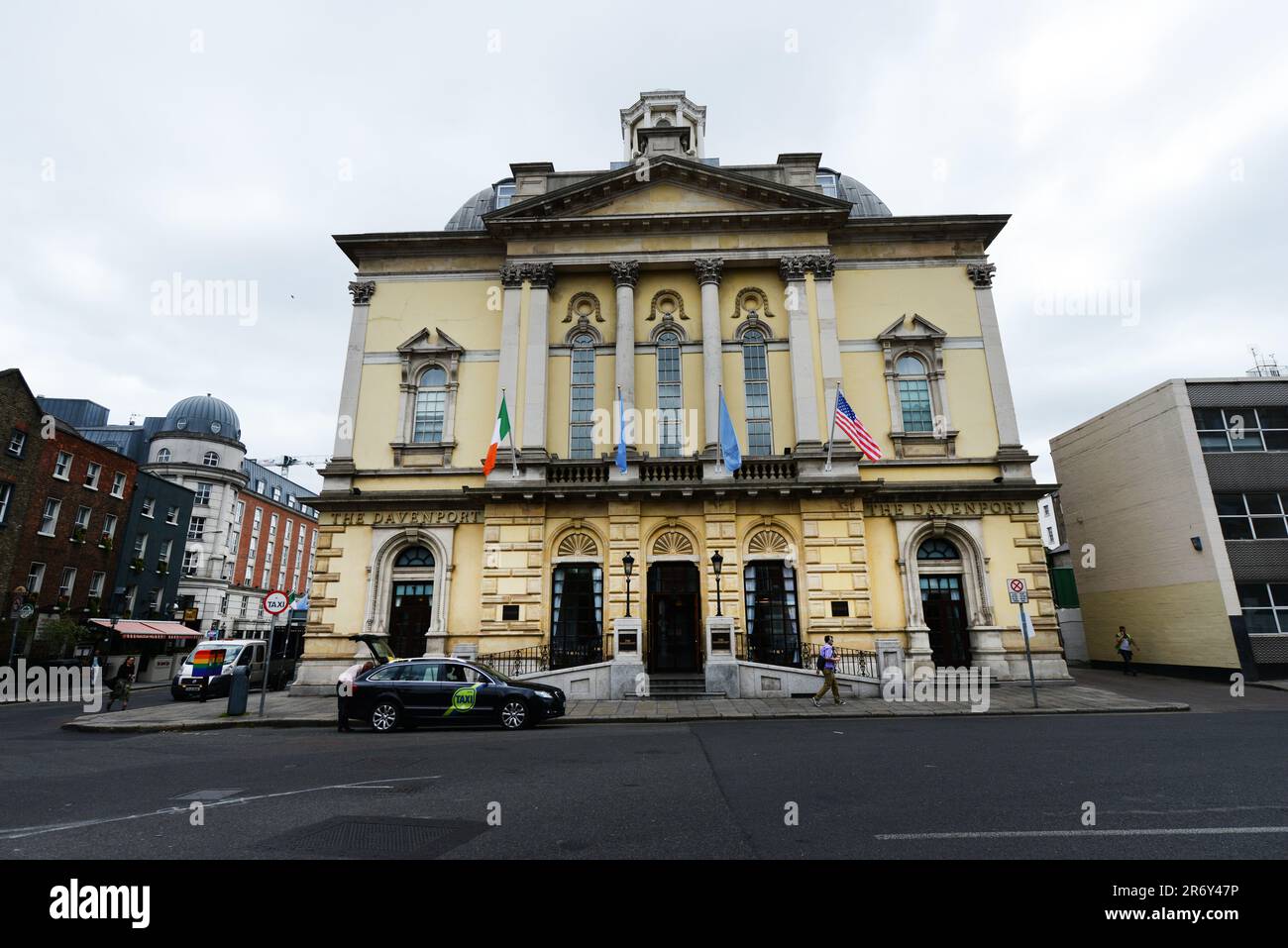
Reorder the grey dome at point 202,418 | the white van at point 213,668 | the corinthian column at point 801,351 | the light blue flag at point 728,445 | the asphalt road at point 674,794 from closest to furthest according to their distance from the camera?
the asphalt road at point 674,794, the light blue flag at point 728,445, the white van at point 213,668, the corinthian column at point 801,351, the grey dome at point 202,418

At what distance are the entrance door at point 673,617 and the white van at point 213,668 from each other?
13384 millimetres

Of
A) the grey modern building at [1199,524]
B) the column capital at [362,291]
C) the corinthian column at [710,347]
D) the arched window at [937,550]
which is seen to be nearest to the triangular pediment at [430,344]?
the column capital at [362,291]

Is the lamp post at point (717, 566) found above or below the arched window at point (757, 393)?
below

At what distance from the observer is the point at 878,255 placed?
25.6 m

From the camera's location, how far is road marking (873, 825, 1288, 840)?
5.61 meters

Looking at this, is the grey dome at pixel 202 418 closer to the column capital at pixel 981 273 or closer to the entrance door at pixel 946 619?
the entrance door at pixel 946 619

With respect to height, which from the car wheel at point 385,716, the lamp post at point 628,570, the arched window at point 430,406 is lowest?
the car wheel at point 385,716

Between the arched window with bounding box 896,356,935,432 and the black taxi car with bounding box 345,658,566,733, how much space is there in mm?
17282

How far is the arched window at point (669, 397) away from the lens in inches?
932

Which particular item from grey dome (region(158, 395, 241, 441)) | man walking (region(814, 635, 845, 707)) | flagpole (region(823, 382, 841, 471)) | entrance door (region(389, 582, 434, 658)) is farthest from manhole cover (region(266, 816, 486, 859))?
grey dome (region(158, 395, 241, 441))

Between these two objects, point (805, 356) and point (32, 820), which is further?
point (805, 356)
